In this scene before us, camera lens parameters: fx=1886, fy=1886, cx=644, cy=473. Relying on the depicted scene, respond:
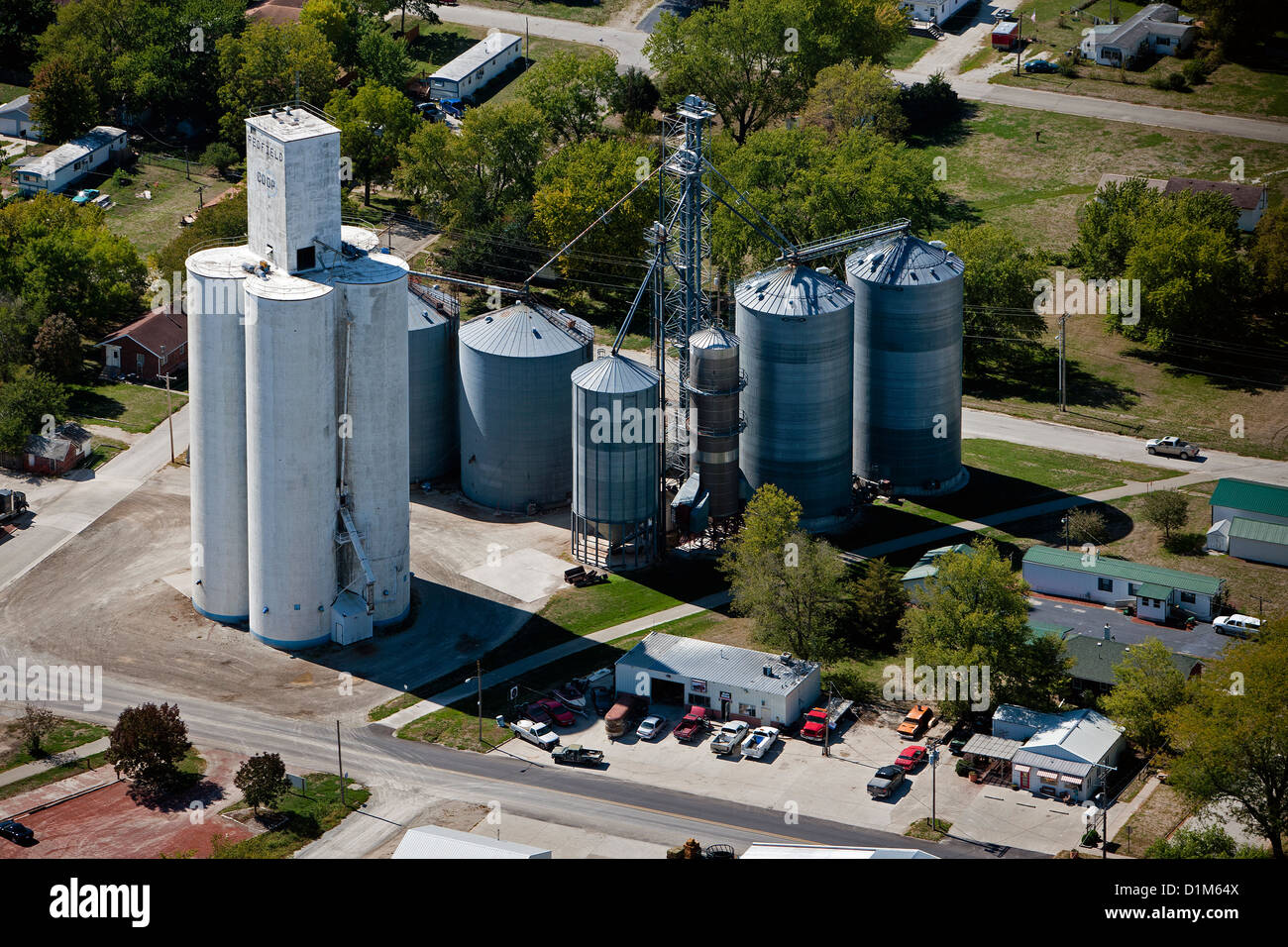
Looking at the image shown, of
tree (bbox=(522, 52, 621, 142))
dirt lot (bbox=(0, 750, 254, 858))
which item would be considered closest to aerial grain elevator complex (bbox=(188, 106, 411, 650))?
dirt lot (bbox=(0, 750, 254, 858))

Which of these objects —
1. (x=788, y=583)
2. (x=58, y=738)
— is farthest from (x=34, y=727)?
(x=788, y=583)

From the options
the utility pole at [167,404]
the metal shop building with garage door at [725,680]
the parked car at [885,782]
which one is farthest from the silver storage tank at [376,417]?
the parked car at [885,782]

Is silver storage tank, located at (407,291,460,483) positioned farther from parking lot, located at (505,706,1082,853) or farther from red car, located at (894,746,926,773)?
red car, located at (894,746,926,773)

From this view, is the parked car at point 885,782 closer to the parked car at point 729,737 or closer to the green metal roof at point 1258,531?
the parked car at point 729,737

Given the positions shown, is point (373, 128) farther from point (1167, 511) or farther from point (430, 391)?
point (1167, 511)
